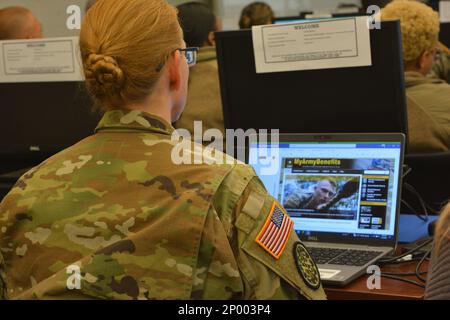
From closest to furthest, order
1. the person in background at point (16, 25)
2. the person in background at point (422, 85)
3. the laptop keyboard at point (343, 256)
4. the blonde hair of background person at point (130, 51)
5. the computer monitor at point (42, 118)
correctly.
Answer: the blonde hair of background person at point (130, 51)
the laptop keyboard at point (343, 256)
the person in background at point (422, 85)
the computer monitor at point (42, 118)
the person in background at point (16, 25)

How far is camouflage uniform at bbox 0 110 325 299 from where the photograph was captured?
1.24 metres

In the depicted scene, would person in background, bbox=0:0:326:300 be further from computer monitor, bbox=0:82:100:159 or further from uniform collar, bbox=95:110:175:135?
computer monitor, bbox=0:82:100:159

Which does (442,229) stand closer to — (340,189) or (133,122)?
(133,122)

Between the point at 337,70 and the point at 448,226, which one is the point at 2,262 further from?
the point at 337,70

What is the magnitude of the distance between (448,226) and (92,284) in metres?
0.55

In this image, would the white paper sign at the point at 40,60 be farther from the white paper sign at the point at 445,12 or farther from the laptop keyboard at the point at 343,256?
the white paper sign at the point at 445,12

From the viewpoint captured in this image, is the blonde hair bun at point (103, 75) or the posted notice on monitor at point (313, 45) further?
the posted notice on monitor at point (313, 45)

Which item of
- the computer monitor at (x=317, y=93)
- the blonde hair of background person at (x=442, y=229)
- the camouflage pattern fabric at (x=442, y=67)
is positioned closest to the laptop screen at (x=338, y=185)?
the computer monitor at (x=317, y=93)

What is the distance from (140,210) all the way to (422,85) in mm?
1602

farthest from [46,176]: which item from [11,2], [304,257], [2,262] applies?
[11,2]

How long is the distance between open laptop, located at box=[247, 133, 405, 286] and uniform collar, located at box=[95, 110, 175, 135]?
2.04 feet

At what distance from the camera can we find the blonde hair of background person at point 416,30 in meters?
2.69

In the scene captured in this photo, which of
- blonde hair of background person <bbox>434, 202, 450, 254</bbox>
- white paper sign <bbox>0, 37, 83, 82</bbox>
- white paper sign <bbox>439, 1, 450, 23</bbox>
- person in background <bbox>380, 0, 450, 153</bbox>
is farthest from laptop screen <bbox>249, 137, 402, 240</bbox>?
white paper sign <bbox>439, 1, 450, 23</bbox>

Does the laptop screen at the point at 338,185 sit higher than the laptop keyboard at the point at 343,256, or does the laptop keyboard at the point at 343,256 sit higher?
the laptop screen at the point at 338,185
